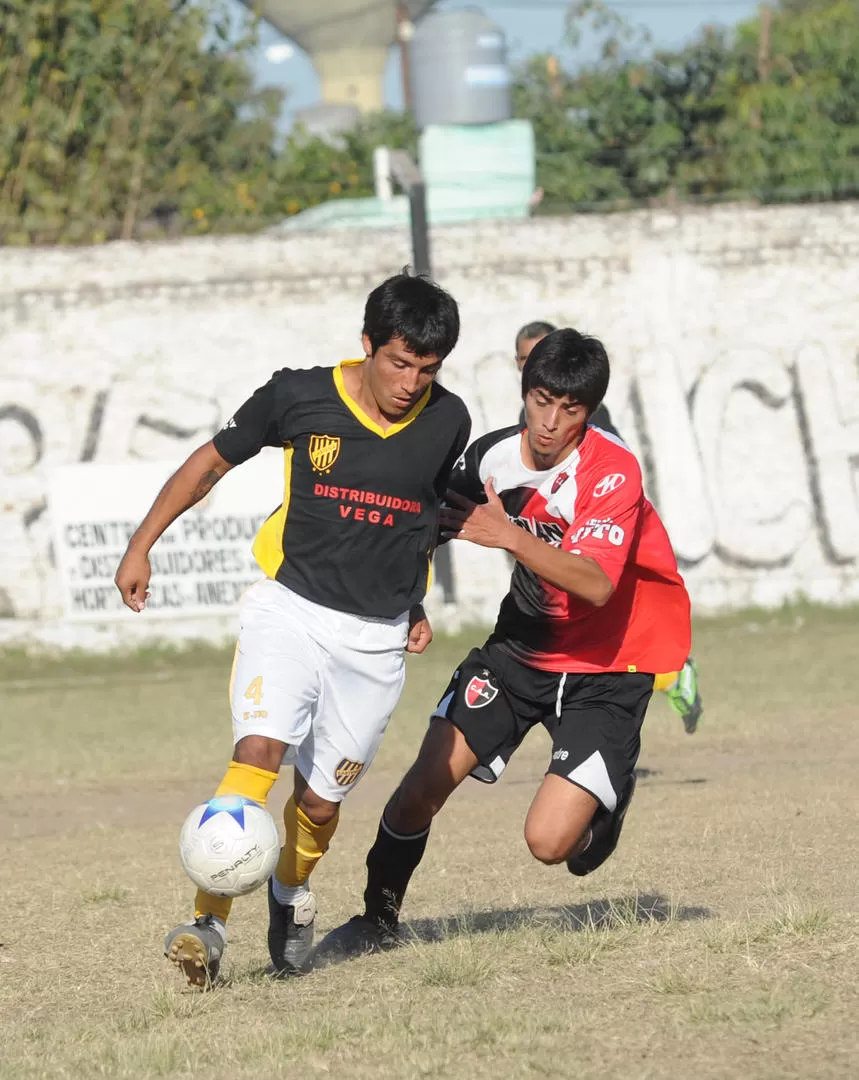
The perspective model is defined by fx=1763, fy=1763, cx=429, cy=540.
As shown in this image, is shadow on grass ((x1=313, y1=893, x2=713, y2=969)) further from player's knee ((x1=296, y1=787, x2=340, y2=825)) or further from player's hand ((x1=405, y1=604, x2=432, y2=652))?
player's hand ((x1=405, y1=604, x2=432, y2=652))

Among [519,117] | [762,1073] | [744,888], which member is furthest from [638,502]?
[519,117]

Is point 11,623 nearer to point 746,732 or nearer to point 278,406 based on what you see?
point 746,732

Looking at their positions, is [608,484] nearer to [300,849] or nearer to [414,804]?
[414,804]

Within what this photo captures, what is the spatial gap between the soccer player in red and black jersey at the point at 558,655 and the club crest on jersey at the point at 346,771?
0.33 meters

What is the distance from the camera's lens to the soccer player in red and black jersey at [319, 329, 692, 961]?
5.56 meters

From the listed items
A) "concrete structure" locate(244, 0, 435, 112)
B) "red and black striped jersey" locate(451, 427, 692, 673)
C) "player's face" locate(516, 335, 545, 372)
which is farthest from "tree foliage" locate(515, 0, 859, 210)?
"concrete structure" locate(244, 0, 435, 112)

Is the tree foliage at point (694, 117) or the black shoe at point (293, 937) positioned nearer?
the black shoe at point (293, 937)

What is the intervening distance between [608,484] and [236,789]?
1.51 metres

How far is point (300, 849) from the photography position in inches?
217

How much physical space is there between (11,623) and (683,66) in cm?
1207

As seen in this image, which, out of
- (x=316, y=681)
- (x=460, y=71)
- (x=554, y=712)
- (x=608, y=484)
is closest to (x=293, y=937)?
(x=316, y=681)

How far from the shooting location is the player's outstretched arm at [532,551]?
515 cm

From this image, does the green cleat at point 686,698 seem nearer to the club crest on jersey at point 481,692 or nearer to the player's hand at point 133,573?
the club crest on jersey at point 481,692

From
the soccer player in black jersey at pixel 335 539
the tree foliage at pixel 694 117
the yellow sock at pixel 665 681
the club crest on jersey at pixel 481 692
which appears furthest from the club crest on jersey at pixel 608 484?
the tree foliage at pixel 694 117
